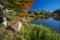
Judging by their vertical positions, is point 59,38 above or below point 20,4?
below

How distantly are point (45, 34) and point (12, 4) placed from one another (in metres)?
4.10

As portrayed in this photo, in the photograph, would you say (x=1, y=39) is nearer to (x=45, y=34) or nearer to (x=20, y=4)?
(x=45, y=34)

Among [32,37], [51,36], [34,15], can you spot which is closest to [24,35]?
[32,37]

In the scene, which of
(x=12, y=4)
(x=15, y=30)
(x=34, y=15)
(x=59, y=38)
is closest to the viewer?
(x=59, y=38)

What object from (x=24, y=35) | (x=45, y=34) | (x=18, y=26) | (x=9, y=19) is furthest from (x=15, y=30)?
(x=9, y=19)

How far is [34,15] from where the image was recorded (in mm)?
23938

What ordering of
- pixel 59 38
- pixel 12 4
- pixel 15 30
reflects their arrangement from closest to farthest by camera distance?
1. pixel 59 38
2. pixel 15 30
3. pixel 12 4

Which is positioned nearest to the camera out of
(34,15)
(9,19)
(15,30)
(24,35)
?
A: (24,35)

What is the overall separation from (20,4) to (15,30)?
257cm

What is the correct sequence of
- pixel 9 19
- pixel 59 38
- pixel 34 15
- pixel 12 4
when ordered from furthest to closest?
1. pixel 34 15
2. pixel 9 19
3. pixel 12 4
4. pixel 59 38

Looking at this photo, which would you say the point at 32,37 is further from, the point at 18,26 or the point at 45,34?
the point at 18,26

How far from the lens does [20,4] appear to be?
1236cm

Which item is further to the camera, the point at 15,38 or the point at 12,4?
the point at 12,4

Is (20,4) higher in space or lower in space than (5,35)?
higher
